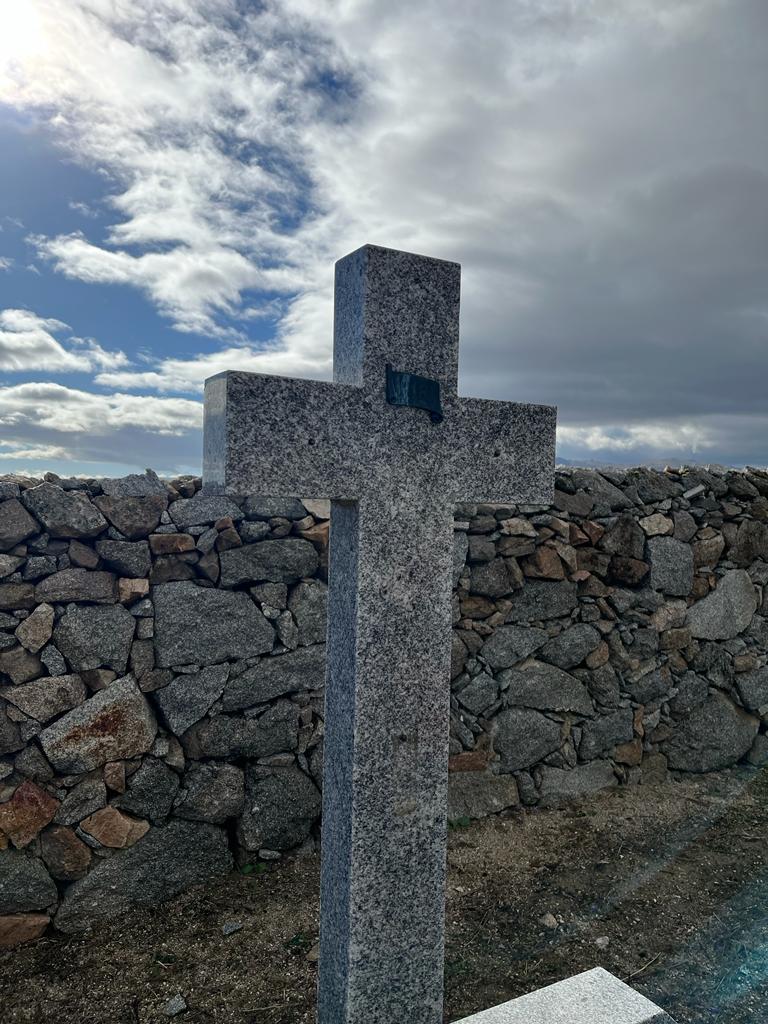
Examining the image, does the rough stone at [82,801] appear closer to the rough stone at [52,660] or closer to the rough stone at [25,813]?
the rough stone at [25,813]

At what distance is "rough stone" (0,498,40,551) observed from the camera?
4344 mm

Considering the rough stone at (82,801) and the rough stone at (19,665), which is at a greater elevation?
the rough stone at (19,665)

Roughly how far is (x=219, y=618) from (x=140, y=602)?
509 mm

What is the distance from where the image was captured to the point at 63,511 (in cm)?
443

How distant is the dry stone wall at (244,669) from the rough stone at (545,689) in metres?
0.02

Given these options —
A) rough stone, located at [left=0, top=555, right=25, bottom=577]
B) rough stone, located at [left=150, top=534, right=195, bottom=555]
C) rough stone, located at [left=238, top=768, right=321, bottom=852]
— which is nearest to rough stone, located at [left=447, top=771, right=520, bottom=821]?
rough stone, located at [left=238, top=768, right=321, bottom=852]

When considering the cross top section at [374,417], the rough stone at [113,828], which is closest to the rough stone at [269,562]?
the rough stone at [113,828]

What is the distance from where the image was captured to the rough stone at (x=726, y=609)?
6.57m

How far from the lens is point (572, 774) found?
598 centimetres

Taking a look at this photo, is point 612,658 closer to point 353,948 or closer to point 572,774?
point 572,774

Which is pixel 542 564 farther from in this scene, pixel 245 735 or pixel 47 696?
pixel 47 696

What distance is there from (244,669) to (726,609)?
443 centimetres

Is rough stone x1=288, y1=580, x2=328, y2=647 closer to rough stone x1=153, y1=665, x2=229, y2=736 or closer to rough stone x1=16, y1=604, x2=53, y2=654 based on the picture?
rough stone x1=153, y1=665, x2=229, y2=736

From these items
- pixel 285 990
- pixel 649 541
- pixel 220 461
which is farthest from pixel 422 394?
pixel 649 541
